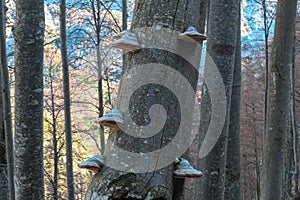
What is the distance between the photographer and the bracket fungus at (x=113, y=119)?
4.21 ft

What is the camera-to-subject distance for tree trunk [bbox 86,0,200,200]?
1.25 meters

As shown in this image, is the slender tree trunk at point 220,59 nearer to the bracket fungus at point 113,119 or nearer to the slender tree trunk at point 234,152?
the slender tree trunk at point 234,152

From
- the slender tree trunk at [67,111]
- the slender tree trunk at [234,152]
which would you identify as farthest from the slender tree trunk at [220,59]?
the slender tree trunk at [67,111]

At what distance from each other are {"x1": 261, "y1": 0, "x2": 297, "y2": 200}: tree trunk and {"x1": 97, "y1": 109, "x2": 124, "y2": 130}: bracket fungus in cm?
366

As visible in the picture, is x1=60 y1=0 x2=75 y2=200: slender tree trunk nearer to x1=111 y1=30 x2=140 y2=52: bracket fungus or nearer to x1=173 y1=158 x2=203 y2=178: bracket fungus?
x1=111 y1=30 x2=140 y2=52: bracket fungus

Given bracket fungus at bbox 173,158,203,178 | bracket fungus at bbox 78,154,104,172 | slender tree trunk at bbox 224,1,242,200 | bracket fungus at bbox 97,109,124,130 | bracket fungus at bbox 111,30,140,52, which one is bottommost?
slender tree trunk at bbox 224,1,242,200

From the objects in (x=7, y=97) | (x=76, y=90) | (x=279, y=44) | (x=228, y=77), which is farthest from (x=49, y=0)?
(x=228, y=77)

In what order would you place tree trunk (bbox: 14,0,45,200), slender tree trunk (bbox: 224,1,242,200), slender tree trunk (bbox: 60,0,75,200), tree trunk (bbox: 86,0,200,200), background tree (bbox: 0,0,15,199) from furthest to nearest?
slender tree trunk (bbox: 60,0,75,200) → background tree (bbox: 0,0,15,199) → slender tree trunk (bbox: 224,1,242,200) → tree trunk (bbox: 14,0,45,200) → tree trunk (bbox: 86,0,200,200)

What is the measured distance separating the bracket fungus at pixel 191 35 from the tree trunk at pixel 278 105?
136 inches

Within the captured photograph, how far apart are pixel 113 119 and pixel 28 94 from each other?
6.52ft

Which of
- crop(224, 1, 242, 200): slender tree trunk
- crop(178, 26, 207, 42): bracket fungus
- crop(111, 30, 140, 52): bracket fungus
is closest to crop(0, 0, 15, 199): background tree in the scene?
crop(224, 1, 242, 200): slender tree trunk

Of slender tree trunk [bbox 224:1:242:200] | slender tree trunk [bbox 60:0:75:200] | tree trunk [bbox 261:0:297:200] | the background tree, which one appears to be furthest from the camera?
slender tree trunk [bbox 60:0:75:200]

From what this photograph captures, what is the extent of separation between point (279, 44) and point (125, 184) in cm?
402

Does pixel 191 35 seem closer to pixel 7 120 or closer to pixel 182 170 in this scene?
pixel 182 170
